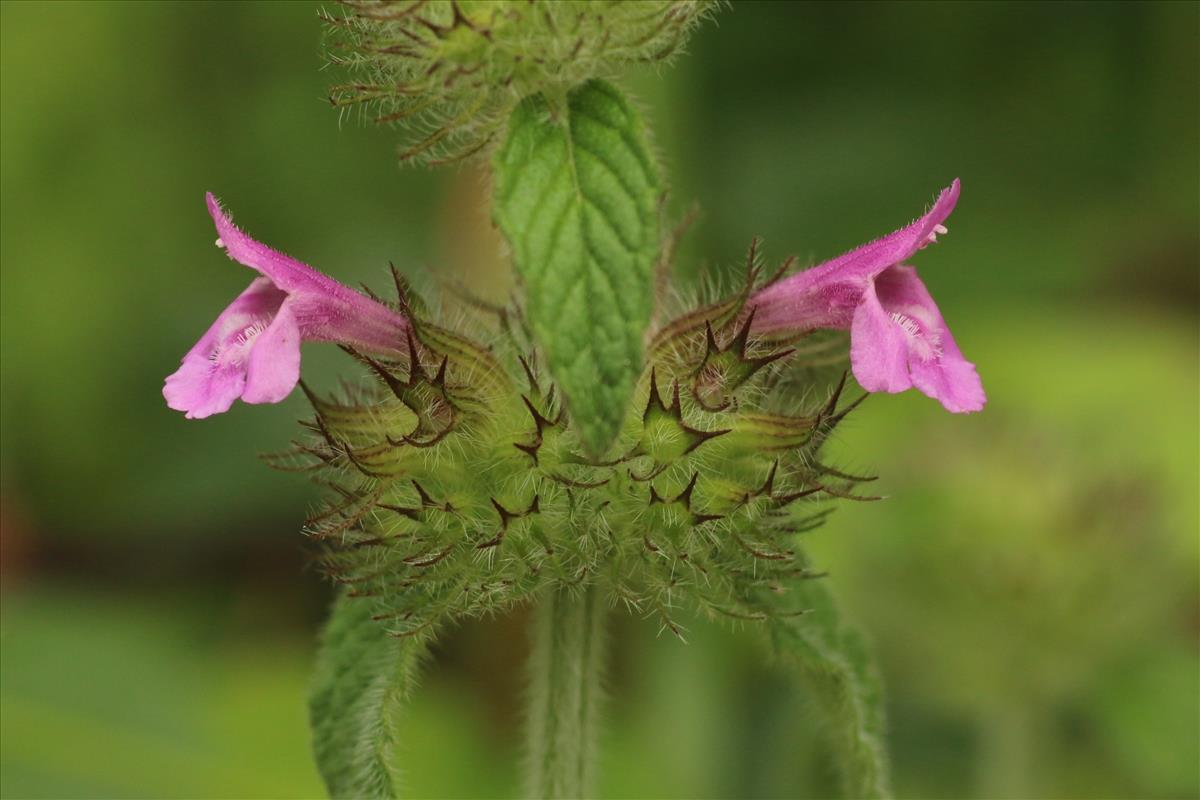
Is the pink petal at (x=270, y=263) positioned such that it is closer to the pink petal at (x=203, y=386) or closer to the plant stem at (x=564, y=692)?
the pink petal at (x=203, y=386)

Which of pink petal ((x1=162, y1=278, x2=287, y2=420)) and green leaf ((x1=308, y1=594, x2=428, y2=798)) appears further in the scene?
green leaf ((x1=308, y1=594, x2=428, y2=798))

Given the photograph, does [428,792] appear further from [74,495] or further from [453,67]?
[453,67]

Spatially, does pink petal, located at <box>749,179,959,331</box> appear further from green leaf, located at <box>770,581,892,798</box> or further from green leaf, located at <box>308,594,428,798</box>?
green leaf, located at <box>308,594,428,798</box>

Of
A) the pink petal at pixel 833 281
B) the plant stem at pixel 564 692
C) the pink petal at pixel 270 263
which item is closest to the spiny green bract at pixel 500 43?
the pink petal at pixel 270 263

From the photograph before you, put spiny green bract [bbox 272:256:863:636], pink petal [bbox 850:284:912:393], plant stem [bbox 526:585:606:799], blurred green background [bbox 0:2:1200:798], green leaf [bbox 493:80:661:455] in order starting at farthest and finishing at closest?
blurred green background [bbox 0:2:1200:798], plant stem [bbox 526:585:606:799], spiny green bract [bbox 272:256:863:636], pink petal [bbox 850:284:912:393], green leaf [bbox 493:80:661:455]

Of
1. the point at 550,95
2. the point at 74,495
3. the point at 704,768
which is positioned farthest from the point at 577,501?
the point at 74,495

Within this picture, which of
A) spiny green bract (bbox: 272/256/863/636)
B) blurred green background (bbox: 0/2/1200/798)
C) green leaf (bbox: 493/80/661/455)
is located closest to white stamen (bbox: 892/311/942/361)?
spiny green bract (bbox: 272/256/863/636)

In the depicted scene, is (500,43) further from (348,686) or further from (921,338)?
(348,686)
